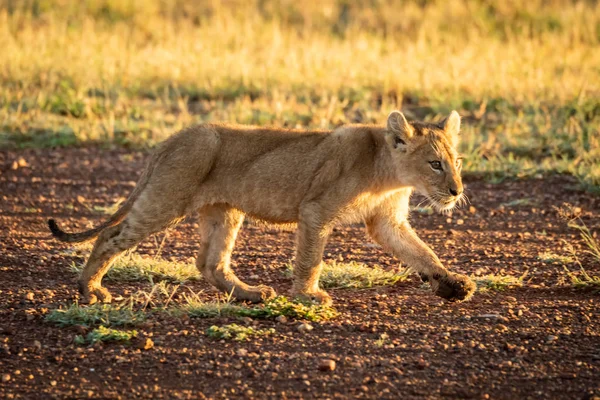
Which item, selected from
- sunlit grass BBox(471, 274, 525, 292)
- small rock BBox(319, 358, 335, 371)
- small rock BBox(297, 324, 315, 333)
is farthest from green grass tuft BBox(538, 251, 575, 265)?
small rock BBox(319, 358, 335, 371)

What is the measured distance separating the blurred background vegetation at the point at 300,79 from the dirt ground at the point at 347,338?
255 cm

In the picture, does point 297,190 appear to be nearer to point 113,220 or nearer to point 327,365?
point 113,220

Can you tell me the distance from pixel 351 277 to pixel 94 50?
778 centimetres

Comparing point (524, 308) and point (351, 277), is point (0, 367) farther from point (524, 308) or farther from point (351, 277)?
point (524, 308)

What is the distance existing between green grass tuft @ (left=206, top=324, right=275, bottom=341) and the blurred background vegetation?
483 cm

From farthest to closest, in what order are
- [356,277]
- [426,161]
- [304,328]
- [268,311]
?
[356,277]
[426,161]
[268,311]
[304,328]

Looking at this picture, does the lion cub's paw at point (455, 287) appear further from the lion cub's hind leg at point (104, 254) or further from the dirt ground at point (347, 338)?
the lion cub's hind leg at point (104, 254)

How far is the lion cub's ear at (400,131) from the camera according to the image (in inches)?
244

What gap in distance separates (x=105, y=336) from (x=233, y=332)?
66 cm

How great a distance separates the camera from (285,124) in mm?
11000

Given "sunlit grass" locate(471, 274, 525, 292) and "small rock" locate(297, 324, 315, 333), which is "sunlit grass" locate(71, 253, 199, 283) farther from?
"sunlit grass" locate(471, 274, 525, 292)

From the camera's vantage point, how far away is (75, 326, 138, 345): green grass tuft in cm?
526

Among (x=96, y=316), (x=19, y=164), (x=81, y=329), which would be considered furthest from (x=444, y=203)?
(x=19, y=164)

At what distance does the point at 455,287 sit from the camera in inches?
236
